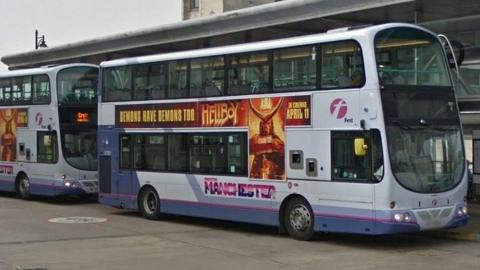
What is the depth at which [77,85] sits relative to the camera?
22188 mm

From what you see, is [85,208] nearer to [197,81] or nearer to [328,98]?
[197,81]

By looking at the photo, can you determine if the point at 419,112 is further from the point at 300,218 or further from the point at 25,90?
the point at 25,90

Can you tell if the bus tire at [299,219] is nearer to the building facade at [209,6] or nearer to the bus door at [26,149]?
the bus door at [26,149]

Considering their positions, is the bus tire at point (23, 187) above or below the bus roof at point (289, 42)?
below

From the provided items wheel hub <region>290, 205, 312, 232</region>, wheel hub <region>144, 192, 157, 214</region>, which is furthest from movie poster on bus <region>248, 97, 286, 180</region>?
wheel hub <region>144, 192, 157, 214</region>

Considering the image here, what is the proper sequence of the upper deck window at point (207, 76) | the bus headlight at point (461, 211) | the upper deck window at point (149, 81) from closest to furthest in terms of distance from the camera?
the bus headlight at point (461, 211)
the upper deck window at point (207, 76)
the upper deck window at point (149, 81)

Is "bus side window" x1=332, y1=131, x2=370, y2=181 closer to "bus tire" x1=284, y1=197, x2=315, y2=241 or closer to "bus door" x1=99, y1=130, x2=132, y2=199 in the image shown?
"bus tire" x1=284, y1=197, x2=315, y2=241

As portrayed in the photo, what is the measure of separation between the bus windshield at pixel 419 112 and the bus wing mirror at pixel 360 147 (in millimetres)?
431

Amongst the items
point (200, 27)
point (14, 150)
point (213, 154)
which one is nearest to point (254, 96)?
point (213, 154)

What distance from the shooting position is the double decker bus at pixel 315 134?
12.6 m

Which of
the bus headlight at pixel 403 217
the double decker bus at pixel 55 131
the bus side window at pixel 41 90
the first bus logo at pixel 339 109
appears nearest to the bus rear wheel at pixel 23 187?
the double decker bus at pixel 55 131

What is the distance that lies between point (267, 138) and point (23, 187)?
11625mm

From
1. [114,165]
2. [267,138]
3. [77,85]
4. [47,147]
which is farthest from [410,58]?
[47,147]

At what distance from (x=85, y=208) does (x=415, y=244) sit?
10589 mm
